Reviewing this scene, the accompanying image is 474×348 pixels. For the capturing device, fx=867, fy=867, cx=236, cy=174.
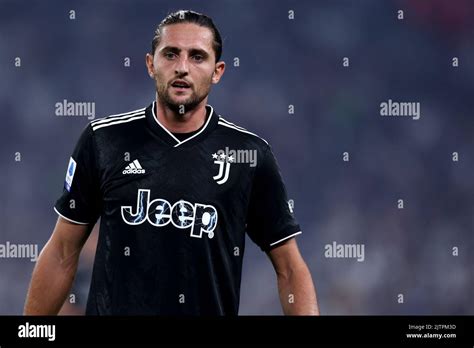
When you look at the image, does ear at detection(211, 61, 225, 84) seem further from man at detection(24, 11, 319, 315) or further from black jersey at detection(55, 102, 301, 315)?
black jersey at detection(55, 102, 301, 315)

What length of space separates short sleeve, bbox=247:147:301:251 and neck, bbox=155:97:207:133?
47 centimetres

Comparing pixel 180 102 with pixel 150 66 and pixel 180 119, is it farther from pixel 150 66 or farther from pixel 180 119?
pixel 150 66

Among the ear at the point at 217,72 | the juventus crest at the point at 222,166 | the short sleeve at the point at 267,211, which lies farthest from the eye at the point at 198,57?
the short sleeve at the point at 267,211

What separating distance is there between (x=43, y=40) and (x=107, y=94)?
3.44 ft

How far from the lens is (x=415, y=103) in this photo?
10.1 metres

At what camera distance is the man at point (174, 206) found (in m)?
5.04

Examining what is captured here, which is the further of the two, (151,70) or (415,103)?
(415,103)

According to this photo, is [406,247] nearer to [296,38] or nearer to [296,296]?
[296,38]

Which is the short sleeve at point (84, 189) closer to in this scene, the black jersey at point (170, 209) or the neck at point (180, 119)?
the black jersey at point (170, 209)

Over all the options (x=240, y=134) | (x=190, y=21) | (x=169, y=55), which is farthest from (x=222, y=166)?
(x=190, y=21)

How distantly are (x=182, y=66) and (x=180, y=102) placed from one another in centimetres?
22

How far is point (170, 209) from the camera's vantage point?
5098 millimetres

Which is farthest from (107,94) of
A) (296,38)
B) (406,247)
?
(406,247)

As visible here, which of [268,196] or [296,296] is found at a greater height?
[268,196]
